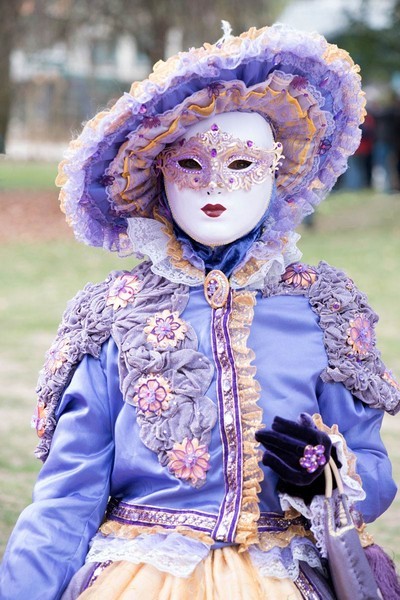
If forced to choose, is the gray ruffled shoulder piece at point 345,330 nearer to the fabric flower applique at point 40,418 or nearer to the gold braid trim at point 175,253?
the gold braid trim at point 175,253

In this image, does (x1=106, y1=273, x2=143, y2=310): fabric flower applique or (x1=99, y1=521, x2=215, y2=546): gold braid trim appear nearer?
(x1=99, y1=521, x2=215, y2=546): gold braid trim

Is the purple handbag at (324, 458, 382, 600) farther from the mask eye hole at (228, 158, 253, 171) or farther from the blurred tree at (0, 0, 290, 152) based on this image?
the blurred tree at (0, 0, 290, 152)

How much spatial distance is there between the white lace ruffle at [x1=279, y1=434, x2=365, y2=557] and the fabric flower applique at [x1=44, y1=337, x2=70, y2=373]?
66cm

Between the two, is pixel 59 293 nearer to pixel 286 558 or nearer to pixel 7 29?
pixel 286 558

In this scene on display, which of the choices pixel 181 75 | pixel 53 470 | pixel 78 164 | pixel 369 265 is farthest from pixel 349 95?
pixel 369 265

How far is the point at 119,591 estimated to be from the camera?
101 inches

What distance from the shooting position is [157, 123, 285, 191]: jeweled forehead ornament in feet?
9.36

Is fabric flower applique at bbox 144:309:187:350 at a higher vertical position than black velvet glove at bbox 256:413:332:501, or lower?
higher

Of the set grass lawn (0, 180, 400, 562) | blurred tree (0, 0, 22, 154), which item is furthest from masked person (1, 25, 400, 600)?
Answer: blurred tree (0, 0, 22, 154)

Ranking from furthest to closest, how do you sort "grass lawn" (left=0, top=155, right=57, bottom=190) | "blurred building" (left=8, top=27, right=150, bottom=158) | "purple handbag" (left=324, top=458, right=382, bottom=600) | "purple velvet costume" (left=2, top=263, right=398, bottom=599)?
1. "grass lawn" (left=0, top=155, right=57, bottom=190)
2. "blurred building" (left=8, top=27, right=150, bottom=158)
3. "purple velvet costume" (left=2, top=263, right=398, bottom=599)
4. "purple handbag" (left=324, top=458, right=382, bottom=600)

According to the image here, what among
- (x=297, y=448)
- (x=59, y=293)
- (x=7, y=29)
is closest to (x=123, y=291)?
(x=297, y=448)

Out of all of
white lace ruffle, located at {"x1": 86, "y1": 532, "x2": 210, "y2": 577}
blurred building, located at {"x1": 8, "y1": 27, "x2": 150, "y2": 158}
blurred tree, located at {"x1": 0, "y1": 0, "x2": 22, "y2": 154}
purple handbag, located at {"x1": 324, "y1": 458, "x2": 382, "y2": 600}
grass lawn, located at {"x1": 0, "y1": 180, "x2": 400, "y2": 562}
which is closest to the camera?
purple handbag, located at {"x1": 324, "y1": 458, "x2": 382, "y2": 600}

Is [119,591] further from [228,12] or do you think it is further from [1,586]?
[228,12]

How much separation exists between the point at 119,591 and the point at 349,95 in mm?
1385
